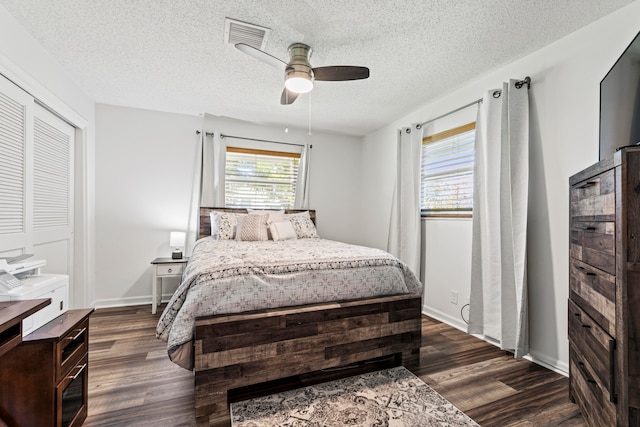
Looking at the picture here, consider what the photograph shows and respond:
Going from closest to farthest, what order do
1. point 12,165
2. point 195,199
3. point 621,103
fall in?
point 621,103 < point 12,165 < point 195,199

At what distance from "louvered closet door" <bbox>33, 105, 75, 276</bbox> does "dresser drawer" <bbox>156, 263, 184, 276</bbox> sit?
82cm

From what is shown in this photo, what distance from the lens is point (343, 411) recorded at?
1625 millimetres

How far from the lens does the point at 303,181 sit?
4324mm

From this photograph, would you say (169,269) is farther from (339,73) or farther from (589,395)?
(589,395)

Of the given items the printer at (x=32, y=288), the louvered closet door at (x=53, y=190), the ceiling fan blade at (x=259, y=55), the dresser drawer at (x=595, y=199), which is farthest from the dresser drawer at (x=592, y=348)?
the louvered closet door at (x=53, y=190)

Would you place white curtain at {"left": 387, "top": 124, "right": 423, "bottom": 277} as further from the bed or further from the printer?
the printer

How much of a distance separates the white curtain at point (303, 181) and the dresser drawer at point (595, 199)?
3145mm

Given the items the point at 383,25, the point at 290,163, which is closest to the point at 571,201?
the point at 383,25

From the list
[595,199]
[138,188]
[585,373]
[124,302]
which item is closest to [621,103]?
Answer: [595,199]

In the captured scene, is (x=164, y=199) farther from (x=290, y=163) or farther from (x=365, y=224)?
(x=365, y=224)

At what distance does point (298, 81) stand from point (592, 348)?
2.30m

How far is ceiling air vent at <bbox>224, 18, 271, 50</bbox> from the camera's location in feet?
6.47

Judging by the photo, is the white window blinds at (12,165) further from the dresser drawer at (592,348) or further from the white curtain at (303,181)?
the dresser drawer at (592,348)

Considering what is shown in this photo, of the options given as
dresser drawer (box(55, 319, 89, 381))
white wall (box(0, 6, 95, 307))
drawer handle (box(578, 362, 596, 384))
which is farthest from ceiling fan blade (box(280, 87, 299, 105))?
drawer handle (box(578, 362, 596, 384))
